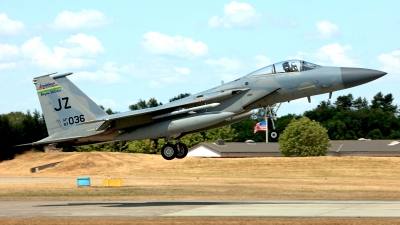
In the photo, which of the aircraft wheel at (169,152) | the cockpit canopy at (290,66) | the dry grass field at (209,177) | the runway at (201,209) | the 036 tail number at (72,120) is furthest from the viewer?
the dry grass field at (209,177)

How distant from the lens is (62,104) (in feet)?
98.2

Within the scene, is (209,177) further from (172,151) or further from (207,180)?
(172,151)

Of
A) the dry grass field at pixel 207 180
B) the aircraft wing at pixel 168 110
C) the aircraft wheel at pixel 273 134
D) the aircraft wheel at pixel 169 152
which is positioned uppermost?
the aircraft wing at pixel 168 110

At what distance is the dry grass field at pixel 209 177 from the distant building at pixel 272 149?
24.3m

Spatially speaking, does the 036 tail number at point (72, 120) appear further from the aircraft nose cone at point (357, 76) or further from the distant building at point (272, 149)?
the distant building at point (272, 149)

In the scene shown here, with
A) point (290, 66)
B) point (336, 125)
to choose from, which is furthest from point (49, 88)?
point (336, 125)

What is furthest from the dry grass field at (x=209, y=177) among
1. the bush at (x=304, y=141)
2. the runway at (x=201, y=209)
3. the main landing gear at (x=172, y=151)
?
the bush at (x=304, y=141)

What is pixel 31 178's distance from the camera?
6194 centimetres

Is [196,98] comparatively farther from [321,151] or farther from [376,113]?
[376,113]

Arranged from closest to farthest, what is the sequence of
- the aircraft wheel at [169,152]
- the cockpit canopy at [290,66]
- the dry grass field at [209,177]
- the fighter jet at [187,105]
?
the fighter jet at [187,105] < the cockpit canopy at [290,66] < the aircraft wheel at [169,152] < the dry grass field at [209,177]

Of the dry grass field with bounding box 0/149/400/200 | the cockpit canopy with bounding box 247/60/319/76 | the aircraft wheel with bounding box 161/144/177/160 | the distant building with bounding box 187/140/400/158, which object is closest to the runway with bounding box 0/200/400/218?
the aircraft wheel with bounding box 161/144/177/160

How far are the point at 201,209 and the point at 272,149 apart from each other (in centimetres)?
7009

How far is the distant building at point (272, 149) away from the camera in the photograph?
308 feet

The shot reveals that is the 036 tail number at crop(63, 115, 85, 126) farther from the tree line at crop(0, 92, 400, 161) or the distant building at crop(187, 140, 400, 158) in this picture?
the distant building at crop(187, 140, 400, 158)
